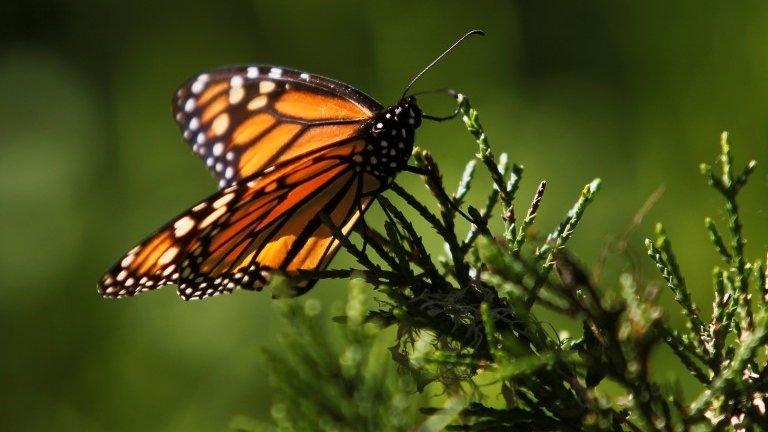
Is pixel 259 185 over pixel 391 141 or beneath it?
beneath

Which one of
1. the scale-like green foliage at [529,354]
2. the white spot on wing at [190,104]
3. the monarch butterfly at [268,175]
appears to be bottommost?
the scale-like green foliage at [529,354]

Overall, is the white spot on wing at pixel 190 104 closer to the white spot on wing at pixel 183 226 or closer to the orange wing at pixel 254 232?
the orange wing at pixel 254 232

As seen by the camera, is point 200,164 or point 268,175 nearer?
point 268,175

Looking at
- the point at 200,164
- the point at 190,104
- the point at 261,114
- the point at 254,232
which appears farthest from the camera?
the point at 200,164

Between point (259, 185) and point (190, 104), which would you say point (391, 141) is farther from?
point (190, 104)

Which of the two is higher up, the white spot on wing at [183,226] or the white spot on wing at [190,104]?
the white spot on wing at [190,104]

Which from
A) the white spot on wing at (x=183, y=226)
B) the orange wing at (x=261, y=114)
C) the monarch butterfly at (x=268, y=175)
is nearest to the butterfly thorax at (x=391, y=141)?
the monarch butterfly at (x=268, y=175)

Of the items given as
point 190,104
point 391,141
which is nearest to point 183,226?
point 391,141

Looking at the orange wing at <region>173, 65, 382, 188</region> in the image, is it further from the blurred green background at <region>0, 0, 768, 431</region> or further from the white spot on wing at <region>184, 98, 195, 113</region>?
the blurred green background at <region>0, 0, 768, 431</region>
